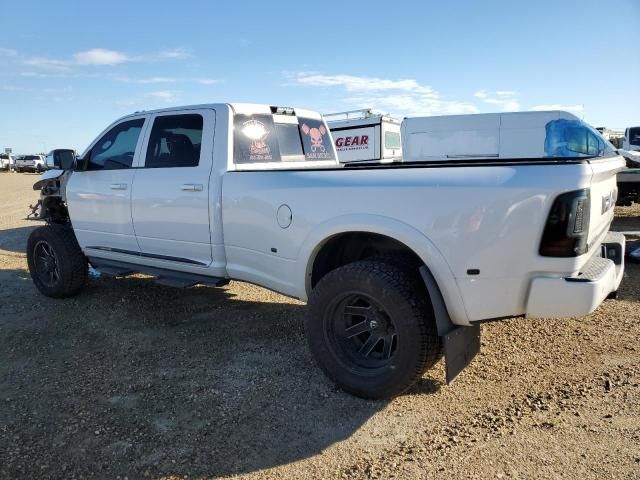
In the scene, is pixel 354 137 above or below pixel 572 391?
above

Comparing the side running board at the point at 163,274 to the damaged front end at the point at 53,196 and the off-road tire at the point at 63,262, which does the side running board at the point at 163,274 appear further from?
the damaged front end at the point at 53,196

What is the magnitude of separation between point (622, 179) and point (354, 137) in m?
7.34

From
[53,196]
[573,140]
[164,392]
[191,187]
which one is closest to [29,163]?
[53,196]

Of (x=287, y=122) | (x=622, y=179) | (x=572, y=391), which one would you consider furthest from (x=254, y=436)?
(x=622, y=179)

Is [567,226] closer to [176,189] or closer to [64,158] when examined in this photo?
[176,189]

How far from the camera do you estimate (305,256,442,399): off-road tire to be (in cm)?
297

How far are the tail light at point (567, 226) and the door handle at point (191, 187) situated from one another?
273cm

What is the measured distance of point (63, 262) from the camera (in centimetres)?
541

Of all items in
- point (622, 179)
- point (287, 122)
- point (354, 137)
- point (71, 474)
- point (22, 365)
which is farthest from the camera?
point (354, 137)

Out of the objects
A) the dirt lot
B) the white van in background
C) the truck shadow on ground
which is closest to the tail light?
the dirt lot

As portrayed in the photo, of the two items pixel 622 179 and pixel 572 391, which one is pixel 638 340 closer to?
pixel 572 391

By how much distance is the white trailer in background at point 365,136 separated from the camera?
14.8 m

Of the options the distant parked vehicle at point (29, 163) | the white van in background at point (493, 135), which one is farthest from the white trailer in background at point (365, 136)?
the distant parked vehicle at point (29, 163)

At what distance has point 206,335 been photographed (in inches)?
175
